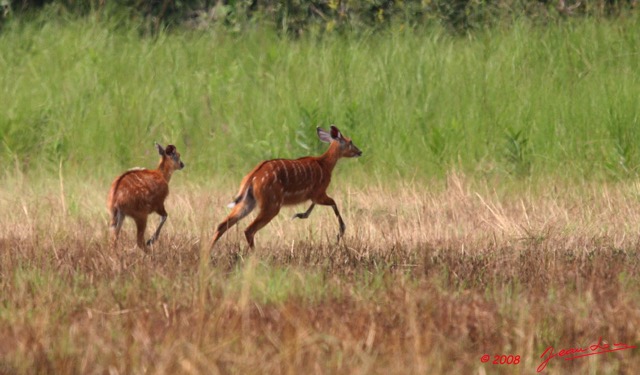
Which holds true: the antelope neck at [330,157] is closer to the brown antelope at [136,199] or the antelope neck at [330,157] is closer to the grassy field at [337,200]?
the grassy field at [337,200]

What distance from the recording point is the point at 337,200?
10328 millimetres

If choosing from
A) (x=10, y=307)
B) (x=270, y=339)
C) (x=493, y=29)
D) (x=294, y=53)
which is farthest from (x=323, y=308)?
(x=493, y=29)

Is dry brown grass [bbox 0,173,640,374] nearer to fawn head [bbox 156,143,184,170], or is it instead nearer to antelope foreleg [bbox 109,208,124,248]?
antelope foreleg [bbox 109,208,124,248]

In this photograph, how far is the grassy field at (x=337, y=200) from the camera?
206 inches

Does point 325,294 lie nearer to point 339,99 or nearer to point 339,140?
point 339,140

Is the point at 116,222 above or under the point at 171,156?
under

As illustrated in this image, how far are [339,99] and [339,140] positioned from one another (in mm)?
3923

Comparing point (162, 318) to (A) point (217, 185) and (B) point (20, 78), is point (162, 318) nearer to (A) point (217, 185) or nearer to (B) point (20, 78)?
(A) point (217, 185)

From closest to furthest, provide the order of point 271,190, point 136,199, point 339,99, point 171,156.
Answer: point 271,190 < point 136,199 < point 171,156 < point 339,99

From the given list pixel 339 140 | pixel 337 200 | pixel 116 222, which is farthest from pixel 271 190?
pixel 337 200

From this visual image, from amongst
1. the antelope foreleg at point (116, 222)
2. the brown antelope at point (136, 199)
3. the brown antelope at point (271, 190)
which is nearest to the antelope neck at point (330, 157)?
the brown antelope at point (271, 190)
